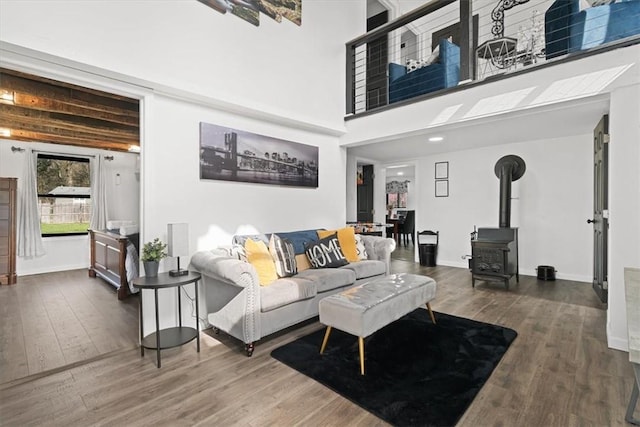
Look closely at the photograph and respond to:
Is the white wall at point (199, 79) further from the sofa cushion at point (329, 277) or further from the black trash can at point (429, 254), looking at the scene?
the black trash can at point (429, 254)

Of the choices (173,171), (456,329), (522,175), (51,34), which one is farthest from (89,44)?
(522,175)

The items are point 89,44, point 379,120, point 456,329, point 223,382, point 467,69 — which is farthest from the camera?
point 379,120

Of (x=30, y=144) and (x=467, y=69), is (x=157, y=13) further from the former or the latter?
(x=30, y=144)

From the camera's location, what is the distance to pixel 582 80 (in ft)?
8.80

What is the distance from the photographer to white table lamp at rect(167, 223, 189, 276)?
8.43ft

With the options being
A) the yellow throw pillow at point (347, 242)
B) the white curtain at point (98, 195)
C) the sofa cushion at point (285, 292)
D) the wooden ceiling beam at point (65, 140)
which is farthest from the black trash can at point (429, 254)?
the white curtain at point (98, 195)

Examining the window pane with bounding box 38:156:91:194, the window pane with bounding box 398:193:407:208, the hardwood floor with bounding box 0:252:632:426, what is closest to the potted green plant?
the hardwood floor with bounding box 0:252:632:426

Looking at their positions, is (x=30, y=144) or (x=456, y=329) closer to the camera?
(x=456, y=329)

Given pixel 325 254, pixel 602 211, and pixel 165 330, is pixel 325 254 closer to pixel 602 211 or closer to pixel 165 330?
pixel 165 330

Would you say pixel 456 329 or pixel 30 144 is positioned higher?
pixel 30 144

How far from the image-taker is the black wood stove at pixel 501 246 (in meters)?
4.22

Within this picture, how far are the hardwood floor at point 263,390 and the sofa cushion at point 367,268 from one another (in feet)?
3.08

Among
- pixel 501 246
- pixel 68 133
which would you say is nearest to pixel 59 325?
pixel 68 133

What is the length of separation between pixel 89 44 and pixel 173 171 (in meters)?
1.14
